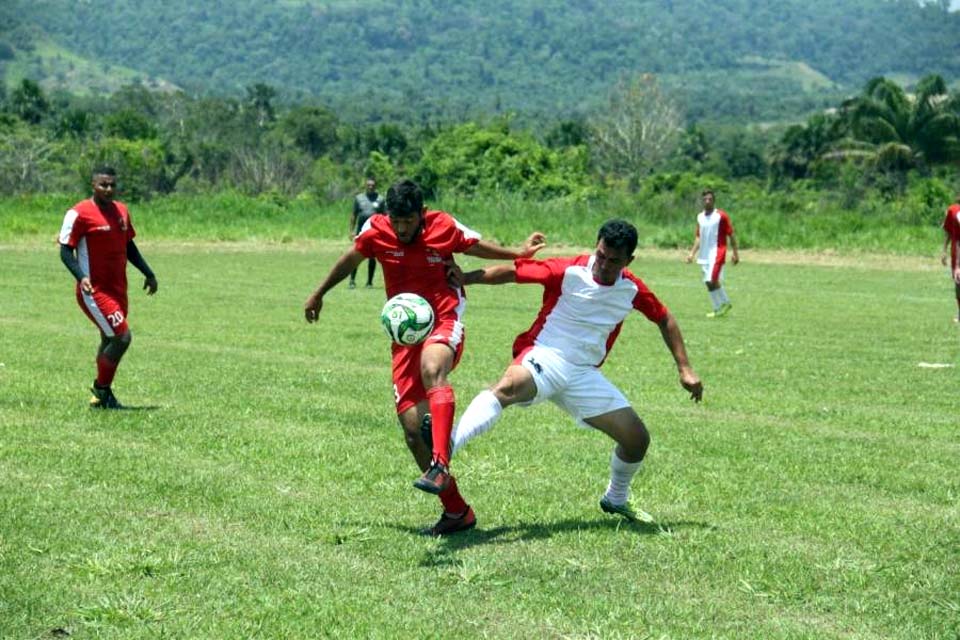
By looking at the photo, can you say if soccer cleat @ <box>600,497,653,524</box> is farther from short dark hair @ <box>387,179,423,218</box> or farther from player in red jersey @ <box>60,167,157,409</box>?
player in red jersey @ <box>60,167,157,409</box>

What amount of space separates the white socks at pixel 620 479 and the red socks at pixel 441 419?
113cm

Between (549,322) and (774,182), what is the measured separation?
98.7 m

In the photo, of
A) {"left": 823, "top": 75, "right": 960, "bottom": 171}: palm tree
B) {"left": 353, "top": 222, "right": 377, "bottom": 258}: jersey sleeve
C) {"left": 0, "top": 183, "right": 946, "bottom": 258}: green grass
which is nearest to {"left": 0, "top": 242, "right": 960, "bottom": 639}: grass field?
{"left": 353, "top": 222, "right": 377, "bottom": 258}: jersey sleeve

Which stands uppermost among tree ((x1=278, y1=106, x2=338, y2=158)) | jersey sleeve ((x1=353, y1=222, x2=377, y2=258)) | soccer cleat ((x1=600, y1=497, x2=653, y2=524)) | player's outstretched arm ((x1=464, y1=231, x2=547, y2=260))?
jersey sleeve ((x1=353, y1=222, x2=377, y2=258))

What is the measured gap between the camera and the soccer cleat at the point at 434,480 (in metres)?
7.16

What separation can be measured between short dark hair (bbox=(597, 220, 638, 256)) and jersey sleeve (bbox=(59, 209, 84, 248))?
230 inches

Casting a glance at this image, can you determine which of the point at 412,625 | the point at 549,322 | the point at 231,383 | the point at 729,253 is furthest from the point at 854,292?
the point at 412,625

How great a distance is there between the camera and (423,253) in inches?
316

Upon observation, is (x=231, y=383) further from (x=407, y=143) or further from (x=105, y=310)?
(x=407, y=143)

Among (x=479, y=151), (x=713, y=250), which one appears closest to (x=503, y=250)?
(x=713, y=250)

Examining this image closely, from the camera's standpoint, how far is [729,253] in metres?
41.3

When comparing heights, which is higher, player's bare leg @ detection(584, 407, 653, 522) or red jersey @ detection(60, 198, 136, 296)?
red jersey @ detection(60, 198, 136, 296)

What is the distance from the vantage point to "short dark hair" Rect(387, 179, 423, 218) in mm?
7742

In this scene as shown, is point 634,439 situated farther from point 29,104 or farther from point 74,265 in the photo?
point 29,104
